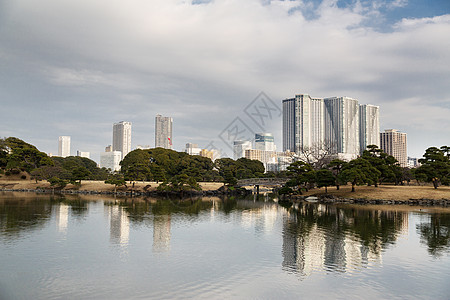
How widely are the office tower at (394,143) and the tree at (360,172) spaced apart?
144 m

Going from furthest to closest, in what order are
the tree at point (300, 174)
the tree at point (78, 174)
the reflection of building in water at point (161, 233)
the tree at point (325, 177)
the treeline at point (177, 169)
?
the tree at point (78, 174)
the treeline at point (177, 169)
the tree at point (300, 174)
the tree at point (325, 177)
the reflection of building in water at point (161, 233)

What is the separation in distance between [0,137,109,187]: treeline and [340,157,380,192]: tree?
43.4 metres

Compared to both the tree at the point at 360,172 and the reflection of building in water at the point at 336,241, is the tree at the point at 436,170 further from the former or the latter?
the reflection of building in water at the point at 336,241

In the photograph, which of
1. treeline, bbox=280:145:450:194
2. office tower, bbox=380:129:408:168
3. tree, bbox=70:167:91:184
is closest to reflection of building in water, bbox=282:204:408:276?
treeline, bbox=280:145:450:194

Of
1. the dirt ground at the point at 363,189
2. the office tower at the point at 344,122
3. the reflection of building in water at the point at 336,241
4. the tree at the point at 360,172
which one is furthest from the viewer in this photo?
the office tower at the point at 344,122

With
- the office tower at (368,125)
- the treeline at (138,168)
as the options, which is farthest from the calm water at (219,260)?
the office tower at (368,125)

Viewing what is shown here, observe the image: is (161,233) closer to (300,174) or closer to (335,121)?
(300,174)

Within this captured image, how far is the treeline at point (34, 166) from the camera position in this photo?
5975cm

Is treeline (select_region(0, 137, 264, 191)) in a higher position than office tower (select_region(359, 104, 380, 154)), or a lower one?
lower

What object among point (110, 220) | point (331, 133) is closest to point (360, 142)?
point (331, 133)

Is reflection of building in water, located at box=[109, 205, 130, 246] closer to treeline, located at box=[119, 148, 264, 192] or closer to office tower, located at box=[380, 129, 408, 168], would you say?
treeline, located at box=[119, 148, 264, 192]

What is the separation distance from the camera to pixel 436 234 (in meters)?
21.1

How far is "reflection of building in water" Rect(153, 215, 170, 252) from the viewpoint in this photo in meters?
16.5

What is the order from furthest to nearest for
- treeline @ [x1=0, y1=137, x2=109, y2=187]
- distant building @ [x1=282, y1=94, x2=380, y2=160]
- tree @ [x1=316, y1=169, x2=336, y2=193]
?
distant building @ [x1=282, y1=94, x2=380, y2=160] → treeline @ [x1=0, y1=137, x2=109, y2=187] → tree @ [x1=316, y1=169, x2=336, y2=193]
